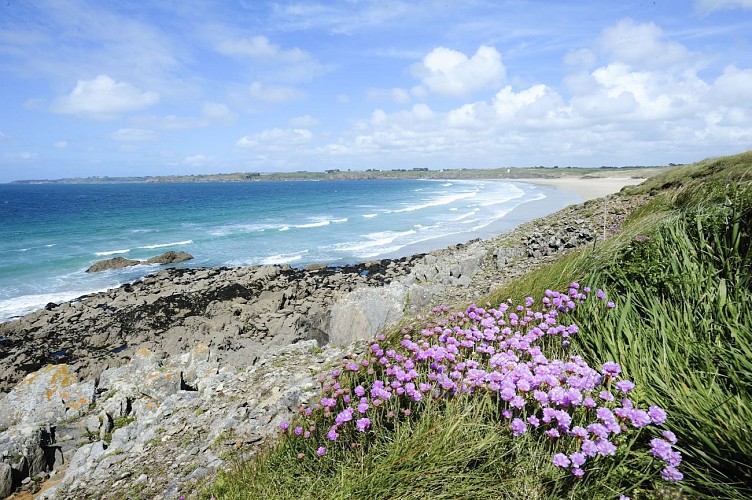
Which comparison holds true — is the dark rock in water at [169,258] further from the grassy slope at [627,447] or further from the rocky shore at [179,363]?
the grassy slope at [627,447]

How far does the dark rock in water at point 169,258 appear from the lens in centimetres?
2800

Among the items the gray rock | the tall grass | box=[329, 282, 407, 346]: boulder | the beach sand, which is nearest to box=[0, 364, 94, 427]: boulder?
the gray rock

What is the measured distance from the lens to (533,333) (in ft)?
12.3

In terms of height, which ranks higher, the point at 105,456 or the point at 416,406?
the point at 416,406

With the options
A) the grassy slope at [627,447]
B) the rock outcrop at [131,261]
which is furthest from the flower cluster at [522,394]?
the rock outcrop at [131,261]

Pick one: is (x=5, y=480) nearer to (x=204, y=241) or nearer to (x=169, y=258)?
(x=169, y=258)

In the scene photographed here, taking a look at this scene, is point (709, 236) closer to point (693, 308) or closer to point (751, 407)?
point (693, 308)

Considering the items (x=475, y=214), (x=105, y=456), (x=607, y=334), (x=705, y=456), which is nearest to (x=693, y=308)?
(x=607, y=334)

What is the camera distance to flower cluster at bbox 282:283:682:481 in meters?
2.40

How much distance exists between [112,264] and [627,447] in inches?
1254

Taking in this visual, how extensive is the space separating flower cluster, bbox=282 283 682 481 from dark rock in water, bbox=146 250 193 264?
28151mm

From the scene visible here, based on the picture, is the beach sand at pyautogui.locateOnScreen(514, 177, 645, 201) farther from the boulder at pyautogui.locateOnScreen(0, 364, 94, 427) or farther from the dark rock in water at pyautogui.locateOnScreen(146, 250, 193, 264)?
the boulder at pyautogui.locateOnScreen(0, 364, 94, 427)

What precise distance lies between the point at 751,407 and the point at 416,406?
2292 mm

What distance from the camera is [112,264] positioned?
27.2 meters
